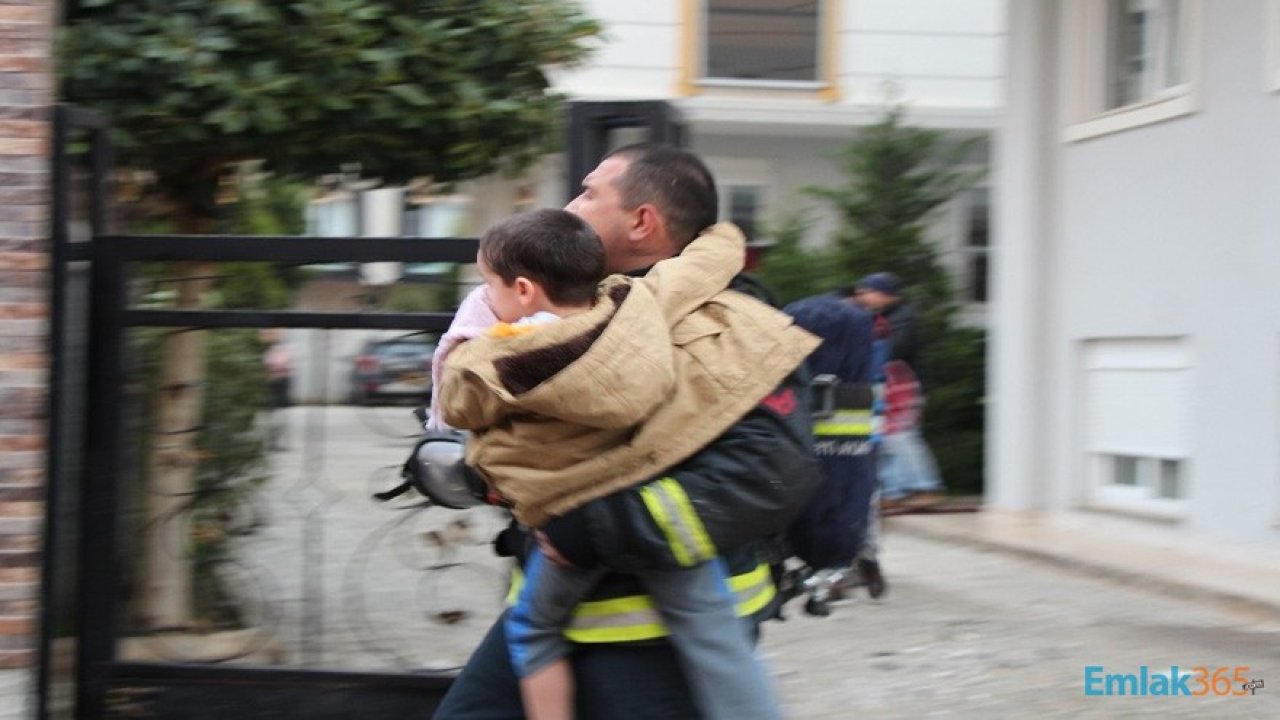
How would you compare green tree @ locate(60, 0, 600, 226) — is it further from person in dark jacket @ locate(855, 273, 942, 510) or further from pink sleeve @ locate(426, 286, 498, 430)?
person in dark jacket @ locate(855, 273, 942, 510)

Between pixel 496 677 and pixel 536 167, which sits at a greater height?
pixel 536 167

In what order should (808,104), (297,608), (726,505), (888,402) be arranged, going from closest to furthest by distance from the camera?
1. (726,505)
2. (297,608)
3. (888,402)
4. (808,104)

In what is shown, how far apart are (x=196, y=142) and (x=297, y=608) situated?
4.77 feet

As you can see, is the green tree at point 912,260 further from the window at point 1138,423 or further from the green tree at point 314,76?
the green tree at point 314,76

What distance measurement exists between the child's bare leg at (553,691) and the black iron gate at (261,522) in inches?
69.1

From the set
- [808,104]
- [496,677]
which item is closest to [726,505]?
[496,677]

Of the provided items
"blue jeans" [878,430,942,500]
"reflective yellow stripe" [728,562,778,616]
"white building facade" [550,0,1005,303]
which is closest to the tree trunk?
"reflective yellow stripe" [728,562,778,616]

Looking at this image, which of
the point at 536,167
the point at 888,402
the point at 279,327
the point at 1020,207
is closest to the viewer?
the point at 279,327

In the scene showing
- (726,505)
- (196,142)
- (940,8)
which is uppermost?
(940,8)

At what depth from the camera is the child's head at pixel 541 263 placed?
8.64 ft

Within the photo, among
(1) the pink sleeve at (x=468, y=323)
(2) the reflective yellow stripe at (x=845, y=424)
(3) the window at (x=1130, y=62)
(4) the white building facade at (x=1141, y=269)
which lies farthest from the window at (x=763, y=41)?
(1) the pink sleeve at (x=468, y=323)

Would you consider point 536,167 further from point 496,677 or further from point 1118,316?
point 1118,316

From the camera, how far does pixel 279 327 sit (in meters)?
4.50

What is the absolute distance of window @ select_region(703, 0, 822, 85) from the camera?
19000mm
